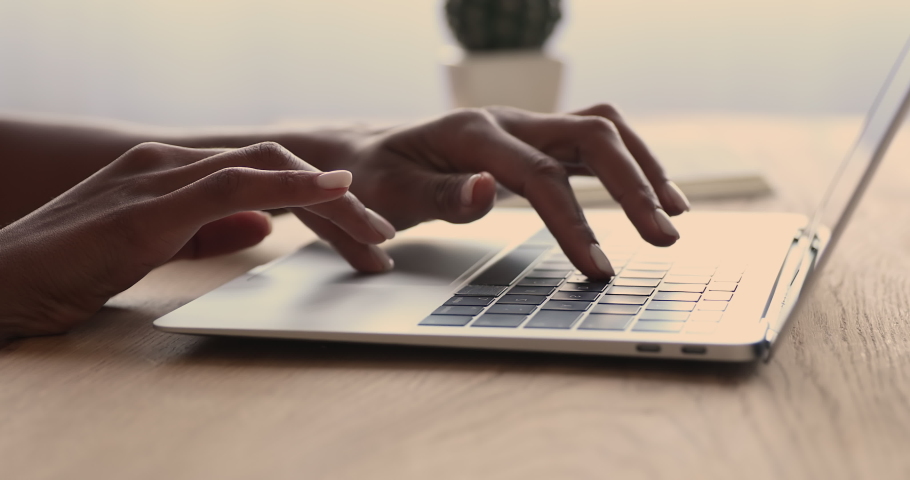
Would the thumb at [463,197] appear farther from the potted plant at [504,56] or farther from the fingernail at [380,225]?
the potted plant at [504,56]

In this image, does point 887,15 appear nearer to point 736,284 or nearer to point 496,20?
point 496,20

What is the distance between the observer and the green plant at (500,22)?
1.46 m

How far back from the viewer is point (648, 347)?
0.44 metres

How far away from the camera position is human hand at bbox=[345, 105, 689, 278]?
0.64 m

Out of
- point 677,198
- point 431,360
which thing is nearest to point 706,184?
point 677,198

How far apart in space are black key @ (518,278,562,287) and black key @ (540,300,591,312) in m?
0.05

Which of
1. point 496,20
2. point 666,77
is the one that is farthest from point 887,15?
point 496,20

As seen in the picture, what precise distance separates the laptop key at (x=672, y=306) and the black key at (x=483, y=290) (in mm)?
99

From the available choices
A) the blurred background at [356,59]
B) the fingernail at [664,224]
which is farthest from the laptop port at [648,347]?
the blurred background at [356,59]

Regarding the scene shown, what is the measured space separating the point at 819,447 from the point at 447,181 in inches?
16.1

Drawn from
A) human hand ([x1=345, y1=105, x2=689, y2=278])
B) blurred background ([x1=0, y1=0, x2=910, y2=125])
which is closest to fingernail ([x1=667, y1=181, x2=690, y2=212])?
human hand ([x1=345, y1=105, x2=689, y2=278])

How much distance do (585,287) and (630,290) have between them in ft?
0.10

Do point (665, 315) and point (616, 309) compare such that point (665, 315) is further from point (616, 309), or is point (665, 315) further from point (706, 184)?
point (706, 184)

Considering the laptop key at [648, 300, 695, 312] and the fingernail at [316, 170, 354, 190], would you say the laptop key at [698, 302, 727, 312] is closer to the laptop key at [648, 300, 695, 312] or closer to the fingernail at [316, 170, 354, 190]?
the laptop key at [648, 300, 695, 312]
